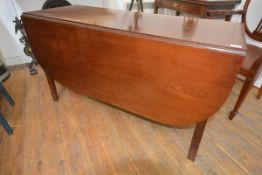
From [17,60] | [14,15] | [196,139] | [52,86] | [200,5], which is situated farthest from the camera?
[17,60]

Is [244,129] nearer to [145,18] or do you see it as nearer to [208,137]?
[208,137]

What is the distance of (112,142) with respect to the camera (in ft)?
4.50

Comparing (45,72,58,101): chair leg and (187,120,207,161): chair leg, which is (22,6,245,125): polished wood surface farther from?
(45,72,58,101): chair leg

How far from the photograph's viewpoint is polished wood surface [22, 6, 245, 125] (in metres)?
0.84

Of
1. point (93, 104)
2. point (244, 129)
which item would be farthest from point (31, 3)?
point (244, 129)

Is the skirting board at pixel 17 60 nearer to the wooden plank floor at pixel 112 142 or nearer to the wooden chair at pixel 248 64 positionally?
the wooden plank floor at pixel 112 142

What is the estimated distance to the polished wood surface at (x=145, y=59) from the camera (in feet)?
2.75

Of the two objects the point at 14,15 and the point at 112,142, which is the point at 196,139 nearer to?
the point at 112,142

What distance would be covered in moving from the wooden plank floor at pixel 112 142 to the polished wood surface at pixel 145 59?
0.30m

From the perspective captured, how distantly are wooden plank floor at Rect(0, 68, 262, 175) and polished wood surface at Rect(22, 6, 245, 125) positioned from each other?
30 cm

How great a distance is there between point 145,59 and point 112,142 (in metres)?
0.73

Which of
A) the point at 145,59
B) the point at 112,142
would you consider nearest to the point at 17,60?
the point at 112,142

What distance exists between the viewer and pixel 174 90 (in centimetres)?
98

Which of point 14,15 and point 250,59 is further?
point 14,15
